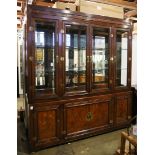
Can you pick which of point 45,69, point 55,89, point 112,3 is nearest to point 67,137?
point 55,89

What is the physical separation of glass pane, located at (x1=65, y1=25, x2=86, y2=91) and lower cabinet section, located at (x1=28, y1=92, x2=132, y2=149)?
1.07 ft

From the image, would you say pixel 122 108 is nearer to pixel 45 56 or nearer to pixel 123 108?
pixel 123 108

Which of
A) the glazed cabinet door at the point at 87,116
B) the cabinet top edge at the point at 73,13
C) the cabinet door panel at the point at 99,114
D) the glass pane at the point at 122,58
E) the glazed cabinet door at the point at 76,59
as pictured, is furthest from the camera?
the glass pane at the point at 122,58

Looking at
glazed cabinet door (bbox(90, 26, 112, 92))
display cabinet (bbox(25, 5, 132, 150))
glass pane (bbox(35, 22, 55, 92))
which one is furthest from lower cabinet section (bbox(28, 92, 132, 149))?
glass pane (bbox(35, 22, 55, 92))

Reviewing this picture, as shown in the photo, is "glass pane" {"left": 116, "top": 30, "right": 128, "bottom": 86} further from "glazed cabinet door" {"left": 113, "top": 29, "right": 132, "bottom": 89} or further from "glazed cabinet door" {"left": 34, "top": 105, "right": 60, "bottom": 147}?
"glazed cabinet door" {"left": 34, "top": 105, "right": 60, "bottom": 147}

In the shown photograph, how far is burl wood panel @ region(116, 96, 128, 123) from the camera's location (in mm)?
3625

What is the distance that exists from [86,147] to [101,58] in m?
1.60

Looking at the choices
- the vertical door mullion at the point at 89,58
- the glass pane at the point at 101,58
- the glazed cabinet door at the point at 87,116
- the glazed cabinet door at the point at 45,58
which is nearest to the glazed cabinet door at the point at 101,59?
the glass pane at the point at 101,58

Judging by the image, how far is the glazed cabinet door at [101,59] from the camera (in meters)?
3.41

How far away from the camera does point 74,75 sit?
3301 mm

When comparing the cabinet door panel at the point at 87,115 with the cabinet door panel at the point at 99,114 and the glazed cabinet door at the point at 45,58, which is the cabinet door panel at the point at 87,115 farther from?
the glazed cabinet door at the point at 45,58

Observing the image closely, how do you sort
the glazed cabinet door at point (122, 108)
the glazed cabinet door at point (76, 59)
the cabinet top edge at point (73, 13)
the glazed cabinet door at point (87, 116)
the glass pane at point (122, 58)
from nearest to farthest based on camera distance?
the cabinet top edge at point (73, 13), the glazed cabinet door at point (87, 116), the glazed cabinet door at point (76, 59), the glazed cabinet door at point (122, 108), the glass pane at point (122, 58)

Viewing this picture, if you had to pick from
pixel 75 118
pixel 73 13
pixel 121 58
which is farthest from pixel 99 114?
pixel 73 13
